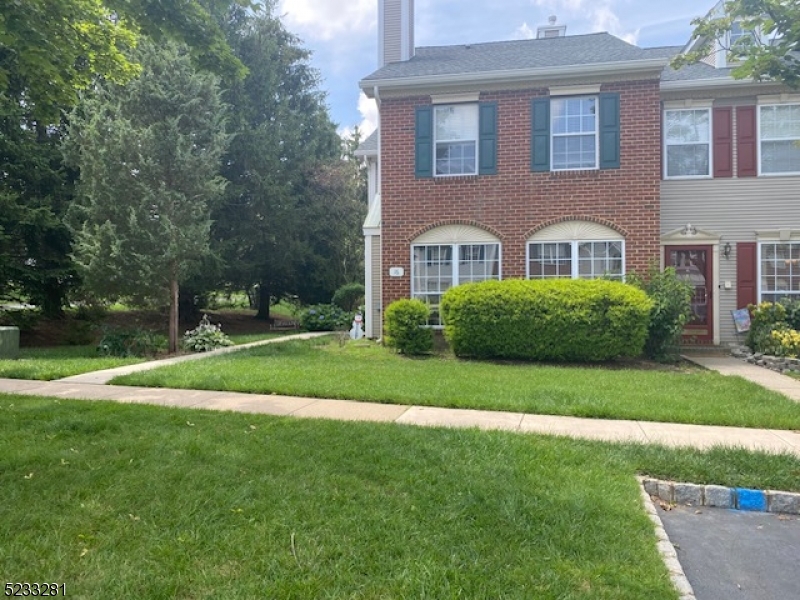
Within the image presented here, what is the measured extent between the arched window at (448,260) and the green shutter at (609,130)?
2.80 meters

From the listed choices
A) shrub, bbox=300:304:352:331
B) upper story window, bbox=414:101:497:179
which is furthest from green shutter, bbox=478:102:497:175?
shrub, bbox=300:304:352:331

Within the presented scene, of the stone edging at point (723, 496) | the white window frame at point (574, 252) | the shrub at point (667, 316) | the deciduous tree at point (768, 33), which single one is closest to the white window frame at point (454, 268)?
the white window frame at point (574, 252)

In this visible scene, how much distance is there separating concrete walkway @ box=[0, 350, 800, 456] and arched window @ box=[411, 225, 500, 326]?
18.1 ft

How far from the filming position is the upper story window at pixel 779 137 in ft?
36.8

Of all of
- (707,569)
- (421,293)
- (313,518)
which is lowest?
(707,569)

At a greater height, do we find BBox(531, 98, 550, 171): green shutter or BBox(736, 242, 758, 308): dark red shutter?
BBox(531, 98, 550, 171): green shutter

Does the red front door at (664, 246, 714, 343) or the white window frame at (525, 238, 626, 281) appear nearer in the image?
the white window frame at (525, 238, 626, 281)

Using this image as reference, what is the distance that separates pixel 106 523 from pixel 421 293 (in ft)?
30.5

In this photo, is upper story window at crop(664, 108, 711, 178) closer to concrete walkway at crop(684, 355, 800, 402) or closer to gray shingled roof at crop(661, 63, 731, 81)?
gray shingled roof at crop(661, 63, 731, 81)

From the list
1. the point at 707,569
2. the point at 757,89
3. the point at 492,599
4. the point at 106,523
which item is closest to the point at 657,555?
the point at 707,569

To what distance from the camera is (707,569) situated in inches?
116

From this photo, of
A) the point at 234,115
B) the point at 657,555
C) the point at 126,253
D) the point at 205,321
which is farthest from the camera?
the point at 234,115

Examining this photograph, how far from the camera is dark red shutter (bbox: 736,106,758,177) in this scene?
11.3 m

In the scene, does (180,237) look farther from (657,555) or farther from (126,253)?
(657,555)
